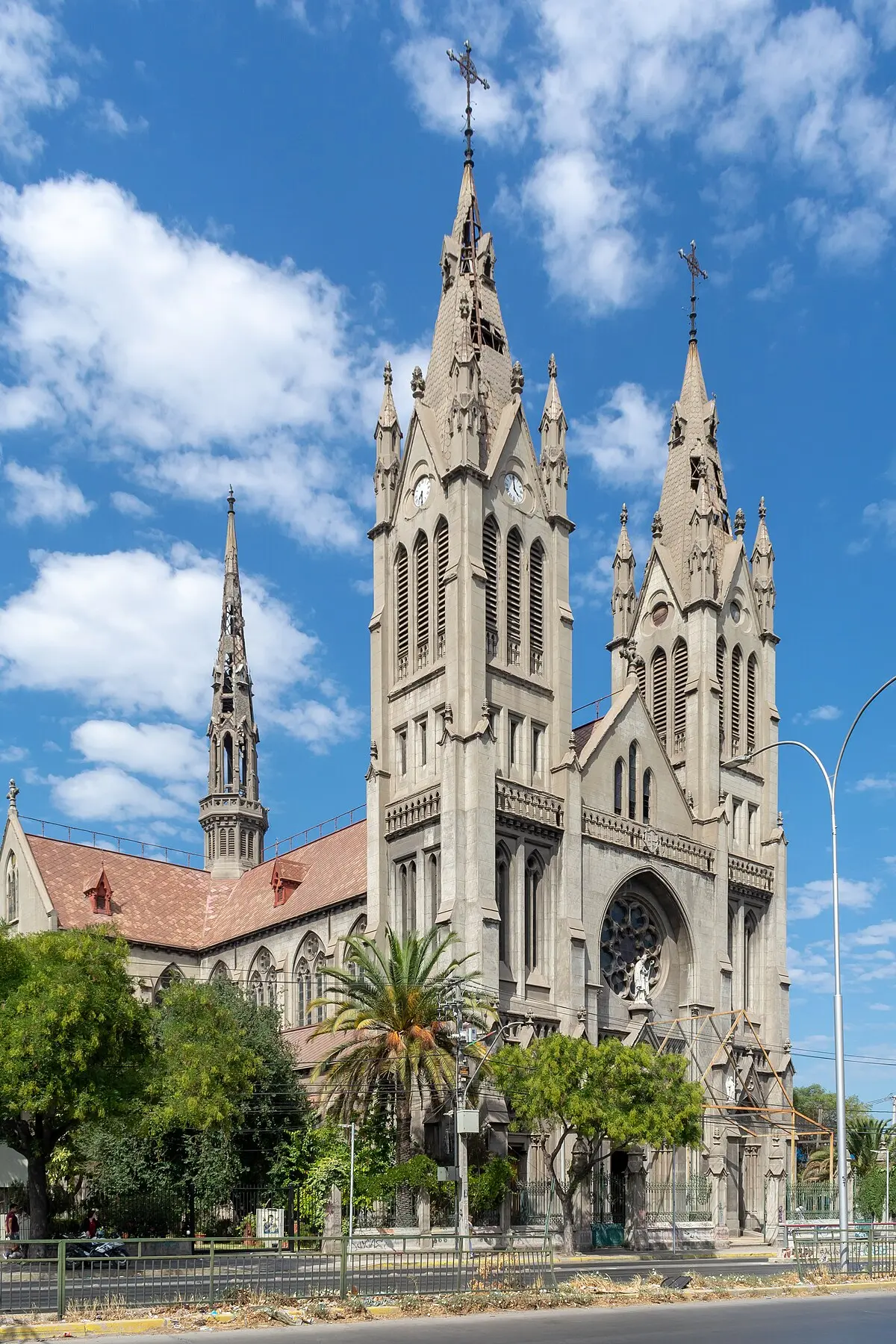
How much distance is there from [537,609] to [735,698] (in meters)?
14.4

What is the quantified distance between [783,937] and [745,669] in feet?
42.1

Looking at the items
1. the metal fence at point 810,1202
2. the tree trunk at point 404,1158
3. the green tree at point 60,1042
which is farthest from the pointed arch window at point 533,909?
the metal fence at point 810,1202

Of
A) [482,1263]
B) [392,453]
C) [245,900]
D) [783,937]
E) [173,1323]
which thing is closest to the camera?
[173,1323]

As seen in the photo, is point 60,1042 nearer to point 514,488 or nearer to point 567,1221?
point 567,1221

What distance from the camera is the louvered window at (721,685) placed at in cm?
7112

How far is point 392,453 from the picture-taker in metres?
65.7

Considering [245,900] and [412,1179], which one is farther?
[245,900]

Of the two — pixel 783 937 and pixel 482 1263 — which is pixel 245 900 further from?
pixel 482 1263

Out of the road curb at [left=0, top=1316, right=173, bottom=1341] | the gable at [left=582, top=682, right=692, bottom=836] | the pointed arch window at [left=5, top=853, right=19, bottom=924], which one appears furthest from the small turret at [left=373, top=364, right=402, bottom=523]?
the road curb at [left=0, top=1316, right=173, bottom=1341]

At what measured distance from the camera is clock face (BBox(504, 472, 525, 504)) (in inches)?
2478

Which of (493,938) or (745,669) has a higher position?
(745,669)

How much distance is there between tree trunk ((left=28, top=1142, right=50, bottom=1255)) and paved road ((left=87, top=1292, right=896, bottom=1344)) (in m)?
23.8

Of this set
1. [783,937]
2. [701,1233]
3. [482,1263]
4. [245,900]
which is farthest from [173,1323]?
[245,900]

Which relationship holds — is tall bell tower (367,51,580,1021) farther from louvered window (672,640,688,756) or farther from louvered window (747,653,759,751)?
louvered window (747,653,759,751)
